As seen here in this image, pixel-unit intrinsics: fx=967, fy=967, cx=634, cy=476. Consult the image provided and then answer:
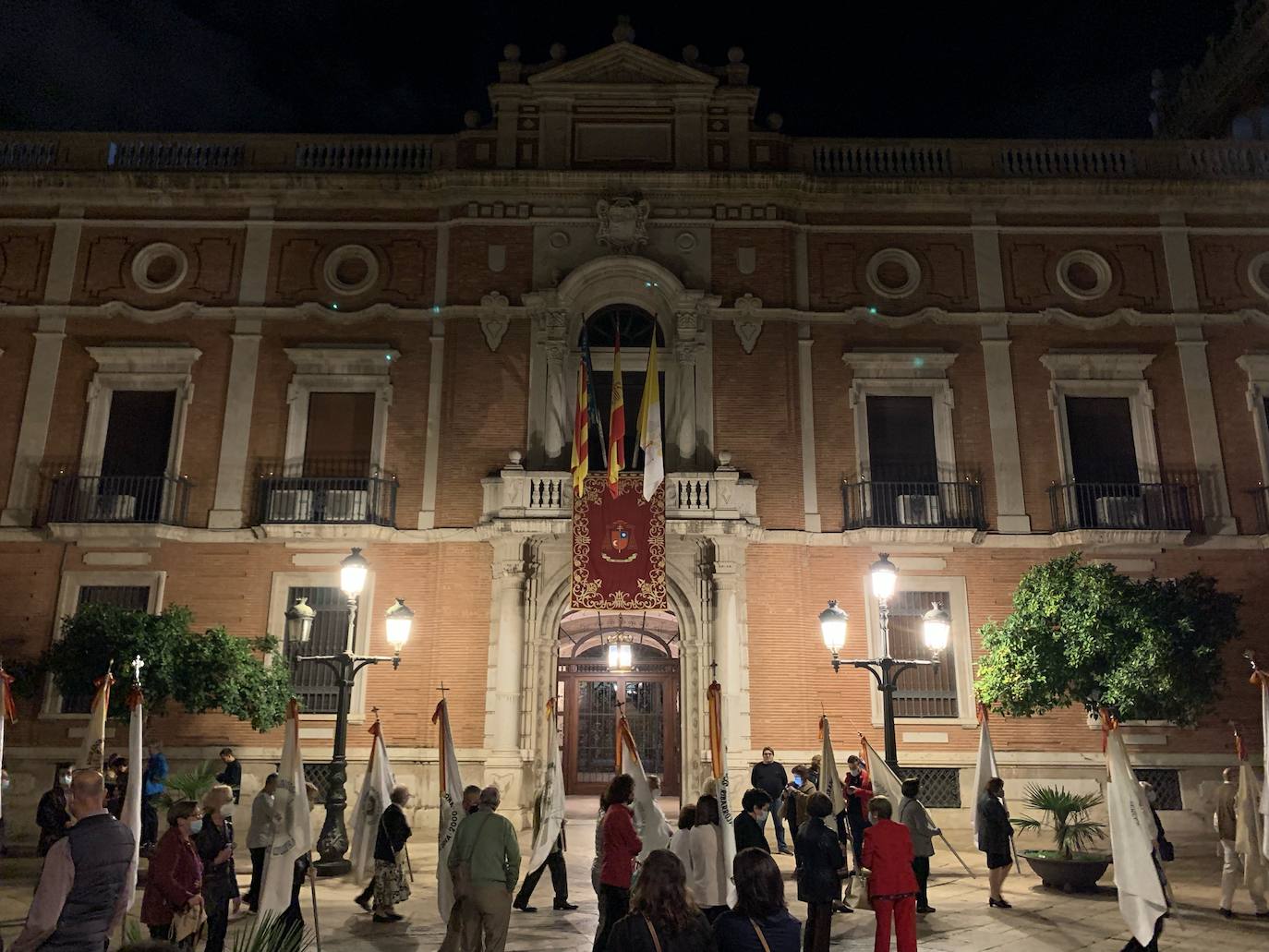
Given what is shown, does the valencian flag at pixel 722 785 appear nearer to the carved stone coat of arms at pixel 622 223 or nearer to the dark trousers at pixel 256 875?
the dark trousers at pixel 256 875

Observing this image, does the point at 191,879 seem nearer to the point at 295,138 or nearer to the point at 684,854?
the point at 684,854

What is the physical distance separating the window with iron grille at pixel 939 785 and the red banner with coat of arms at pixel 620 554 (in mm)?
5335

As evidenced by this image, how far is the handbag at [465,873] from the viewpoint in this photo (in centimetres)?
771

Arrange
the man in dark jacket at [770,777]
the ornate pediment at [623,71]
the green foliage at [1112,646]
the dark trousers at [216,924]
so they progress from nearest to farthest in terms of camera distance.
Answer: the dark trousers at [216,924] < the green foliage at [1112,646] < the man in dark jacket at [770,777] < the ornate pediment at [623,71]

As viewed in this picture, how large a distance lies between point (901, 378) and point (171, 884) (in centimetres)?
1510

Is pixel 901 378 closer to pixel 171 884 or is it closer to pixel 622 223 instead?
pixel 622 223

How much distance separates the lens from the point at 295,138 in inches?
779

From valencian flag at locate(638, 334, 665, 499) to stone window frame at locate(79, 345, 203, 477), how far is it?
8.71 meters

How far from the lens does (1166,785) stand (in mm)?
16594

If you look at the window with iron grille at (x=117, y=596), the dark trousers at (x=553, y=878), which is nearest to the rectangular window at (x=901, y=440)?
the dark trousers at (x=553, y=878)

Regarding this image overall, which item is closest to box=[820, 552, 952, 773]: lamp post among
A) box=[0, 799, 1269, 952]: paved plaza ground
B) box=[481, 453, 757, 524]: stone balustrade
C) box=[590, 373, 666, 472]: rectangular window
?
box=[0, 799, 1269, 952]: paved plaza ground

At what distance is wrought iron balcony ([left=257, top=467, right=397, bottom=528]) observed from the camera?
689 inches

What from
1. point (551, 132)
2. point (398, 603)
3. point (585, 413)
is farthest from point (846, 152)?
point (398, 603)

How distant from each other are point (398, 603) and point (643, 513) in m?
4.89
